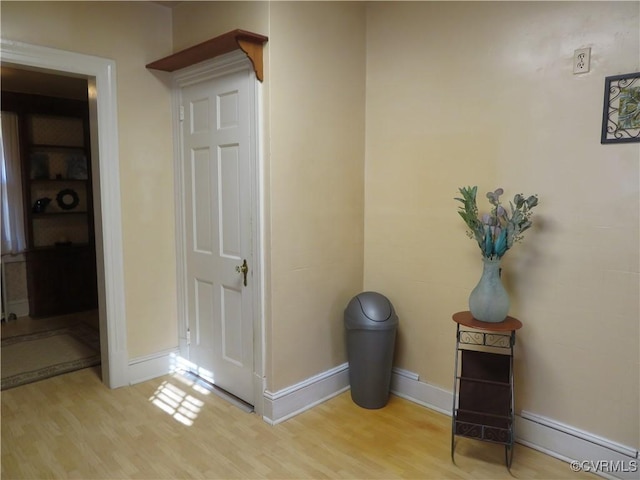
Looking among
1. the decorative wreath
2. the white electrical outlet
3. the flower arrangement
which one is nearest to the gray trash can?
the flower arrangement

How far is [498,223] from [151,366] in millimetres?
2596

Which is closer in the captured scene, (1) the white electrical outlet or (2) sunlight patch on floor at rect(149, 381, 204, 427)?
(1) the white electrical outlet

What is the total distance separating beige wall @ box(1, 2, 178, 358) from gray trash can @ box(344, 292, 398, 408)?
1.45 metres

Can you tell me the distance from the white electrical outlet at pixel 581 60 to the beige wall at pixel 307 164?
1.31 meters

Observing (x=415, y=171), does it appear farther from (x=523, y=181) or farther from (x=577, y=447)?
(x=577, y=447)

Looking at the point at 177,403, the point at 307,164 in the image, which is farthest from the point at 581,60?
the point at 177,403

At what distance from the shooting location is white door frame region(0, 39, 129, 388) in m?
2.85

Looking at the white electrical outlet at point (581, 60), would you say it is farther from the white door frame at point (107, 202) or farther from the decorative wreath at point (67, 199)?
the decorative wreath at point (67, 199)

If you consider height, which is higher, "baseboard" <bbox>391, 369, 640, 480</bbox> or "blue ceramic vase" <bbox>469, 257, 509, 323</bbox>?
"blue ceramic vase" <bbox>469, 257, 509, 323</bbox>

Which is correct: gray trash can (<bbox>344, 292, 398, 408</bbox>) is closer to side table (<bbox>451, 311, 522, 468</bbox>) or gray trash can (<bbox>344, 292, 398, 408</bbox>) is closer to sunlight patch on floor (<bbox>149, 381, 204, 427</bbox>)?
side table (<bbox>451, 311, 522, 468</bbox>)

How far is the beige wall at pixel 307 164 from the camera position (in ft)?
8.43

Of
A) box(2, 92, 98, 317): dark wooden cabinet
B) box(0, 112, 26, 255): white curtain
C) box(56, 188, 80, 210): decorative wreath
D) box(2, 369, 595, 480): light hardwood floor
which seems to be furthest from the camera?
box(56, 188, 80, 210): decorative wreath

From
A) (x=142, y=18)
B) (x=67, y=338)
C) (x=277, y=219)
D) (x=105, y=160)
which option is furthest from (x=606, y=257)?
(x=67, y=338)

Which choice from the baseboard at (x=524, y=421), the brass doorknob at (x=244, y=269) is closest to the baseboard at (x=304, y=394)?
the baseboard at (x=524, y=421)
